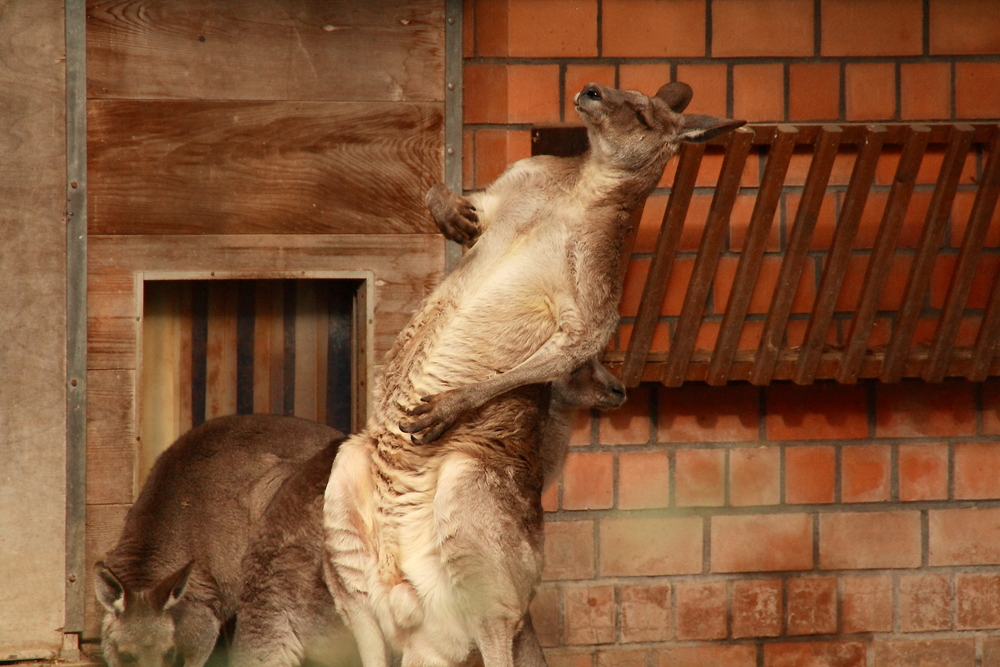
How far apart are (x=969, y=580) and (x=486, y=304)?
7.29ft

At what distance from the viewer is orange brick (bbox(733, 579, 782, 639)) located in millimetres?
3752

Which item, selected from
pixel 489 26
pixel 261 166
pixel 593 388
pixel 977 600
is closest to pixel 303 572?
pixel 593 388

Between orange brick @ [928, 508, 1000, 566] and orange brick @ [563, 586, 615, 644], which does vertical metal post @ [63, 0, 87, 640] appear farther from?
orange brick @ [928, 508, 1000, 566]

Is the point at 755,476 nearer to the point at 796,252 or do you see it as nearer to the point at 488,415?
the point at 796,252

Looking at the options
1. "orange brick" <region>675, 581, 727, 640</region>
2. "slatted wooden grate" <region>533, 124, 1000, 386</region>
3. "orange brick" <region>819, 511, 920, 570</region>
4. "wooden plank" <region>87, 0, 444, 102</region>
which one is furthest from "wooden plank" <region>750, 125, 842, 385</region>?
"wooden plank" <region>87, 0, 444, 102</region>

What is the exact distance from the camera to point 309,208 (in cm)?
367

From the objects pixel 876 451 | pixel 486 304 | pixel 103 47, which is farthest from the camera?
pixel 876 451

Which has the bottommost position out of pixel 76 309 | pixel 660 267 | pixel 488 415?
pixel 488 415

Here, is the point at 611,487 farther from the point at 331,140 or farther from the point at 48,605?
the point at 48,605

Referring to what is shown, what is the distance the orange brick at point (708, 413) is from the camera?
371 centimetres

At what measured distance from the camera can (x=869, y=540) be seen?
379 cm

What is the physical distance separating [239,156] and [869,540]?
98.1 inches

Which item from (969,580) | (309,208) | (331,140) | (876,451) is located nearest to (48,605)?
(309,208)

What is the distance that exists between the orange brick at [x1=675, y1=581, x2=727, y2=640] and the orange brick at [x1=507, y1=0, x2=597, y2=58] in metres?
1.82
